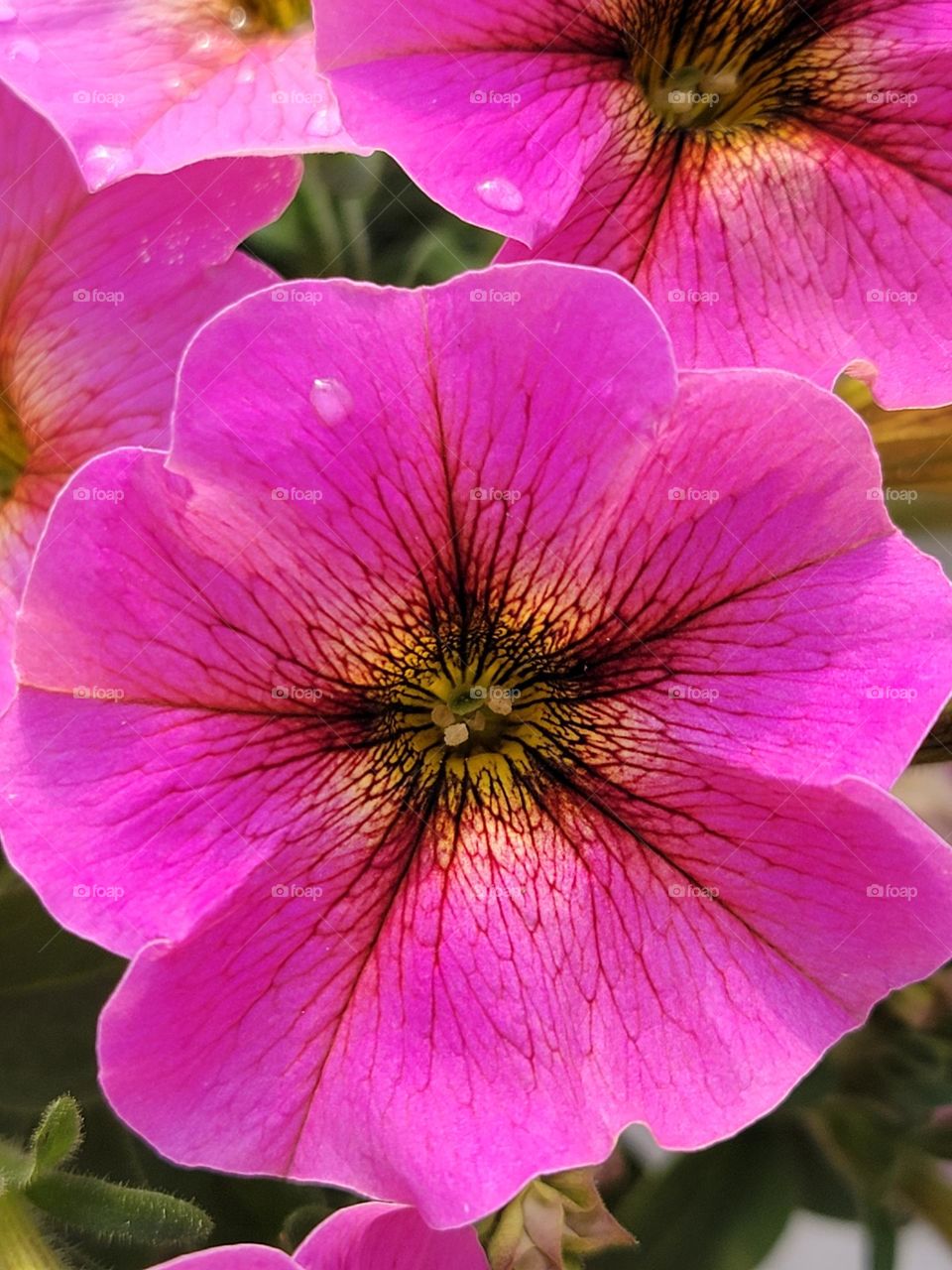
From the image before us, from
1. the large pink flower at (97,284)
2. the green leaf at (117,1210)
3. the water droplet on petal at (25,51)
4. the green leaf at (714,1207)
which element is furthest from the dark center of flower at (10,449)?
the green leaf at (714,1207)

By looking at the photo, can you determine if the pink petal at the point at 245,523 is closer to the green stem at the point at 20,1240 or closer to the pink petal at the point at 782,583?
the pink petal at the point at 782,583

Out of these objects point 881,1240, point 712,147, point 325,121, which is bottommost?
point 881,1240

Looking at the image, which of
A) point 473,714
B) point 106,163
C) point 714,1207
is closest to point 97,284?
point 106,163

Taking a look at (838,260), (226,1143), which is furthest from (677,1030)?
(838,260)

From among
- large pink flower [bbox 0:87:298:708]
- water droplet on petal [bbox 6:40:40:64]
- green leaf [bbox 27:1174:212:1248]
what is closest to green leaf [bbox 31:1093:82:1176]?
green leaf [bbox 27:1174:212:1248]

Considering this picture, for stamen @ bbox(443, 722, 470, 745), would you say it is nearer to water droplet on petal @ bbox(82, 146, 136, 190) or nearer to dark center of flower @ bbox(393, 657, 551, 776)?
dark center of flower @ bbox(393, 657, 551, 776)

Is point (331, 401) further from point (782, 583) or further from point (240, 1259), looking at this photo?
point (240, 1259)

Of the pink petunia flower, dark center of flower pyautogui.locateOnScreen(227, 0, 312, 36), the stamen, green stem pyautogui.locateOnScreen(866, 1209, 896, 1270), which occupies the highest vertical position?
the pink petunia flower

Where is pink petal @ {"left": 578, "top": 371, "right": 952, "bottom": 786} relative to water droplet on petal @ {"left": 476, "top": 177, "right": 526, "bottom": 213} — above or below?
below
